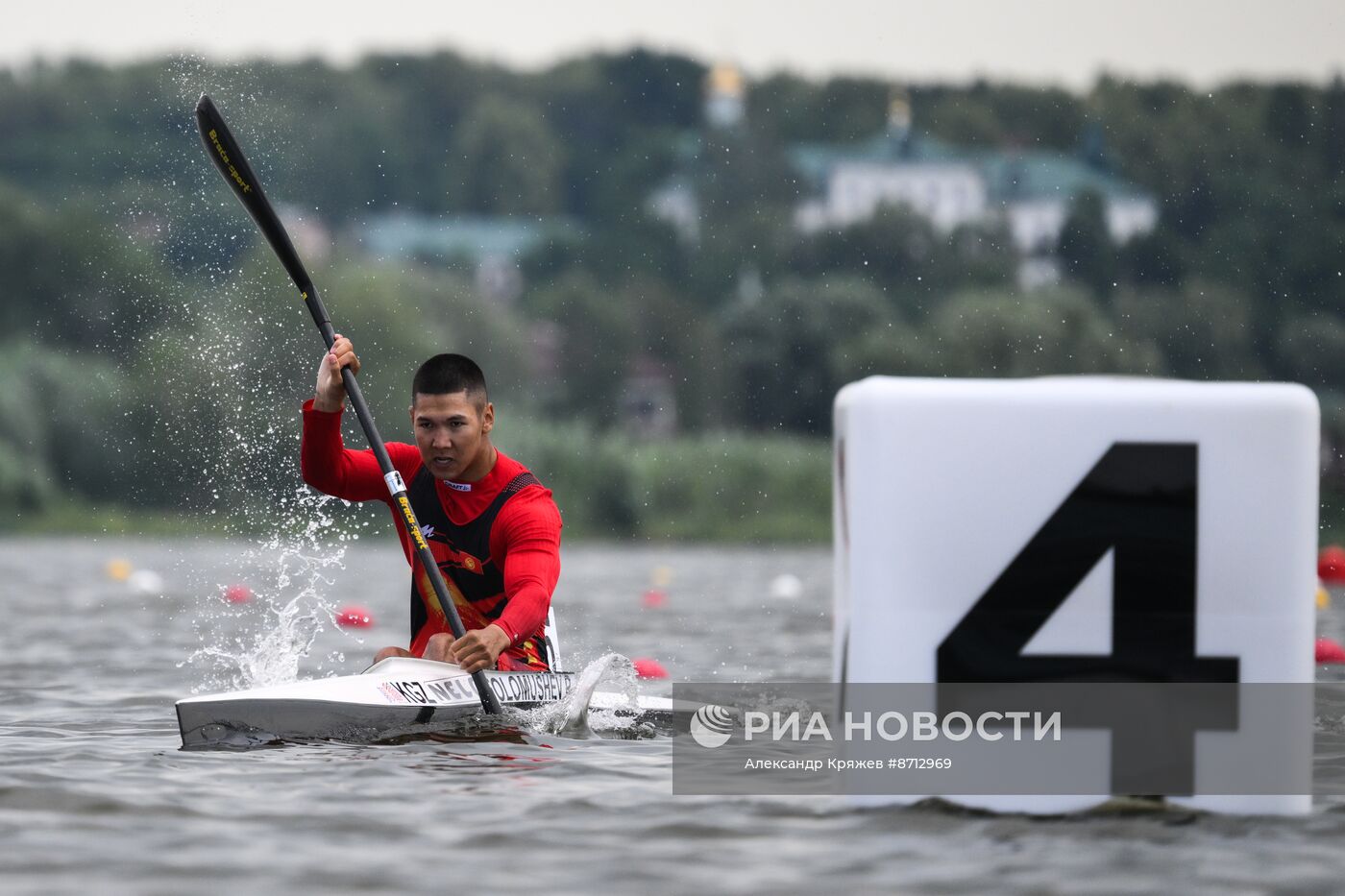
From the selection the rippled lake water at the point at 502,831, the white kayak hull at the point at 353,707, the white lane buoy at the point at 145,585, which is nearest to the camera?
the rippled lake water at the point at 502,831

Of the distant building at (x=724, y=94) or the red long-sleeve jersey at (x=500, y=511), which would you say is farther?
the distant building at (x=724, y=94)

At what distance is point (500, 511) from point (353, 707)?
35.5 inches

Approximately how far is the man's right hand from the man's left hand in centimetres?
92

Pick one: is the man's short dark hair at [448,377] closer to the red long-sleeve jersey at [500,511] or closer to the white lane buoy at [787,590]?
the red long-sleeve jersey at [500,511]

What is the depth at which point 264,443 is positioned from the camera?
94.7ft

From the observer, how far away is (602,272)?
7894 cm

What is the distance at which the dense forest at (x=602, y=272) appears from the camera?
36188 millimetres

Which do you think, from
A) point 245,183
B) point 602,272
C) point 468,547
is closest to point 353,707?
point 468,547

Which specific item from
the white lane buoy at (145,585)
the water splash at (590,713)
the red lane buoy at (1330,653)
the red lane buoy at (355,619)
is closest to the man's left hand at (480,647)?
the water splash at (590,713)

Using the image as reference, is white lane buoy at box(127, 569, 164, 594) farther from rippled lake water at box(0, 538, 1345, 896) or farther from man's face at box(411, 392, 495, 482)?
man's face at box(411, 392, 495, 482)

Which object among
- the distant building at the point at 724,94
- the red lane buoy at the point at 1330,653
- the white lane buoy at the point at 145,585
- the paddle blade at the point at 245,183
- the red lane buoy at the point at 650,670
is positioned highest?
the distant building at the point at 724,94

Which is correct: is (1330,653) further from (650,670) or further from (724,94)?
(724,94)

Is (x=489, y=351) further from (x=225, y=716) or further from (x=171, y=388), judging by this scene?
(x=225, y=716)

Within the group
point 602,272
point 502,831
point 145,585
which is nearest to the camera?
point 502,831
